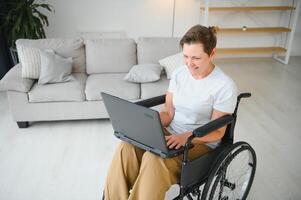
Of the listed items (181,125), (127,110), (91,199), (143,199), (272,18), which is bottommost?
(91,199)

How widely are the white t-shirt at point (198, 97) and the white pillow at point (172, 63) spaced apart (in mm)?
920

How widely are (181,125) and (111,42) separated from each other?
4.88 feet

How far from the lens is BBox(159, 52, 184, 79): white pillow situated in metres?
2.45

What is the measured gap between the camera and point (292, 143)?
2.32 m

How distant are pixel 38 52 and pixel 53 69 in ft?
0.70

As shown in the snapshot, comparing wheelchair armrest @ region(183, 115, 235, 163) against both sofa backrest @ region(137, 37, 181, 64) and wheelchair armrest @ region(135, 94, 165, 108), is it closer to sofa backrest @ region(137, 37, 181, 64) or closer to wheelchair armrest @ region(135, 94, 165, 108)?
wheelchair armrest @ region(135, 94, 165, 108)

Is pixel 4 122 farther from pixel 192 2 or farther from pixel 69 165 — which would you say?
pixel 192 2

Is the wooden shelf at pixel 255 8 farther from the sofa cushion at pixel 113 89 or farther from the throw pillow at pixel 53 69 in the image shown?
the throw pillow at pixel 53 69

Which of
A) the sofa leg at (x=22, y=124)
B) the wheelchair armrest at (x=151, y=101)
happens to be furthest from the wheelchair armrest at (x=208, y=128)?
the sofa leg at (x=22, y=124)

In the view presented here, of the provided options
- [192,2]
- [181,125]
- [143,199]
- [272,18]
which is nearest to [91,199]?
[143,199]

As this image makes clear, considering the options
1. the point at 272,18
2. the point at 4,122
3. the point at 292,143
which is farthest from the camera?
the point at 272,18

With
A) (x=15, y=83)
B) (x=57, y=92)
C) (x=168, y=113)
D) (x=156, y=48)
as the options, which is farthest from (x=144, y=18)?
(x=168, y=113)

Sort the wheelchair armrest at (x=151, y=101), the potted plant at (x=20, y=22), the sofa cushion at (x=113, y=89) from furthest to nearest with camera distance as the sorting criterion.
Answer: the potted plant at (x=20, y=22)
the sofa cushion at (x=113, y=89)
the wheelchair armrest at (x=151, y=101)

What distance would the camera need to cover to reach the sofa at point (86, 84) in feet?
7.77
